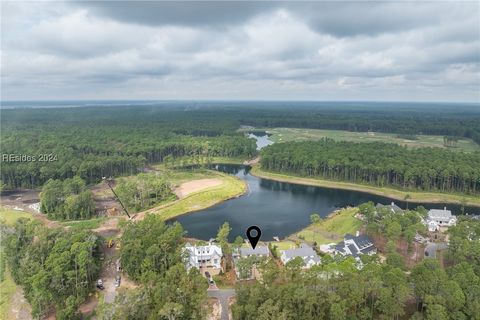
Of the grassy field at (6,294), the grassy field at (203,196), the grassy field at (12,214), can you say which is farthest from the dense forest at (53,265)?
the grassy field at (203,196)

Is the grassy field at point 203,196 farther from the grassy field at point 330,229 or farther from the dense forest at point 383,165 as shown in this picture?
the grassy field at point 330,229

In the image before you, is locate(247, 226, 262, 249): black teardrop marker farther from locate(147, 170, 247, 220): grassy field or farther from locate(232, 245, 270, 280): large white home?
locate(147, 170, 247, 220): grassy field

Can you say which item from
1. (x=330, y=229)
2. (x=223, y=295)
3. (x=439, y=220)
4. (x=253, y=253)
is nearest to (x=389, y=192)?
(x=439, y=220)

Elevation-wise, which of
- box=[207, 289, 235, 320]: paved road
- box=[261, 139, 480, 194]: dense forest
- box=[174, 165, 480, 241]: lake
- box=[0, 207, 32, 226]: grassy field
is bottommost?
box=[207, 289, 235, 320]: paved road

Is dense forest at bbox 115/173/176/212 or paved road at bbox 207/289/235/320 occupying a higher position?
dense forest at bbox 115/173/176/212

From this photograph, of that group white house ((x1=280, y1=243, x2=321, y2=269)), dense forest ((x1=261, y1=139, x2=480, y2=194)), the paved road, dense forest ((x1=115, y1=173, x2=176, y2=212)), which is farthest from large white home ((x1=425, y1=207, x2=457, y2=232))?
dense forest ((x1=115, y1=173, x2=176, y2=212))

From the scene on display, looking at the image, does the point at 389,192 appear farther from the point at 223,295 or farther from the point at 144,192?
the point at 223,295

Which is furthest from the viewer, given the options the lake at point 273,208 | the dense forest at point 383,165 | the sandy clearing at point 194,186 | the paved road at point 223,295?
the dense forest at point 383,165
